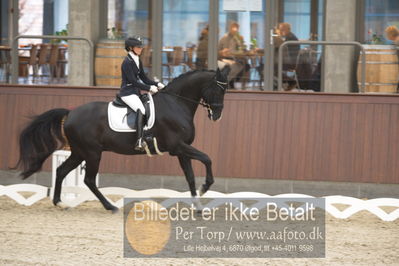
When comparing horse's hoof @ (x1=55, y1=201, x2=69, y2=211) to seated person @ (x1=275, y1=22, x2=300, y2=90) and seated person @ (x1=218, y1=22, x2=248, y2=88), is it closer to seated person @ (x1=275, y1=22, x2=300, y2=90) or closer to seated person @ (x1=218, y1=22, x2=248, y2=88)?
seated person @ (x1=218, y1=22, x2=248, y2=88)

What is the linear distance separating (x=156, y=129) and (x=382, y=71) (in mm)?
4020

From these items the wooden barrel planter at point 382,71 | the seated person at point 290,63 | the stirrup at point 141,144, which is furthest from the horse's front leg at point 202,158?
the wooden barrel planter at point 382,71

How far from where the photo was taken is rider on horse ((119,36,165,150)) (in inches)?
396

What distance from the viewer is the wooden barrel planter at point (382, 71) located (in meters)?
12.6

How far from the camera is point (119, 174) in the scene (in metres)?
12.7

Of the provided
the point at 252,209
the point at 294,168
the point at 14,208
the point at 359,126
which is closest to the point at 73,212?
the point at 14,208

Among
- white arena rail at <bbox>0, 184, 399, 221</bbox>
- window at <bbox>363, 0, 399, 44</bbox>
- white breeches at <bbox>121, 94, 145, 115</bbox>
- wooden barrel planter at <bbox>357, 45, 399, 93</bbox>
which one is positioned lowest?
white arena rail at <bbox>0, 184, 399, 221</bbox>

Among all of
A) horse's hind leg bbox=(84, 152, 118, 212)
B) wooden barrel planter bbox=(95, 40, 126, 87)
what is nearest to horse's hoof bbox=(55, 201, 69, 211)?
horse's hind leg bbox=(84, 152, 118, 212)

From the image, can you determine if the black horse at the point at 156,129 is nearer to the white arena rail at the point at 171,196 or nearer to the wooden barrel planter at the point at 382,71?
the white arena rail at the point at 171,196

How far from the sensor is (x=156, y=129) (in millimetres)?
10305

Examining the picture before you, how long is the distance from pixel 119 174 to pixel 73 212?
7.73ft

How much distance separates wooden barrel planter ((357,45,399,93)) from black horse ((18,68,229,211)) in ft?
10.7

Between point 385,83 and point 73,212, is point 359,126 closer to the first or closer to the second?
point 385,83

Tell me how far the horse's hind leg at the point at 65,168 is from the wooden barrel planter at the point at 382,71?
14.9 feet
